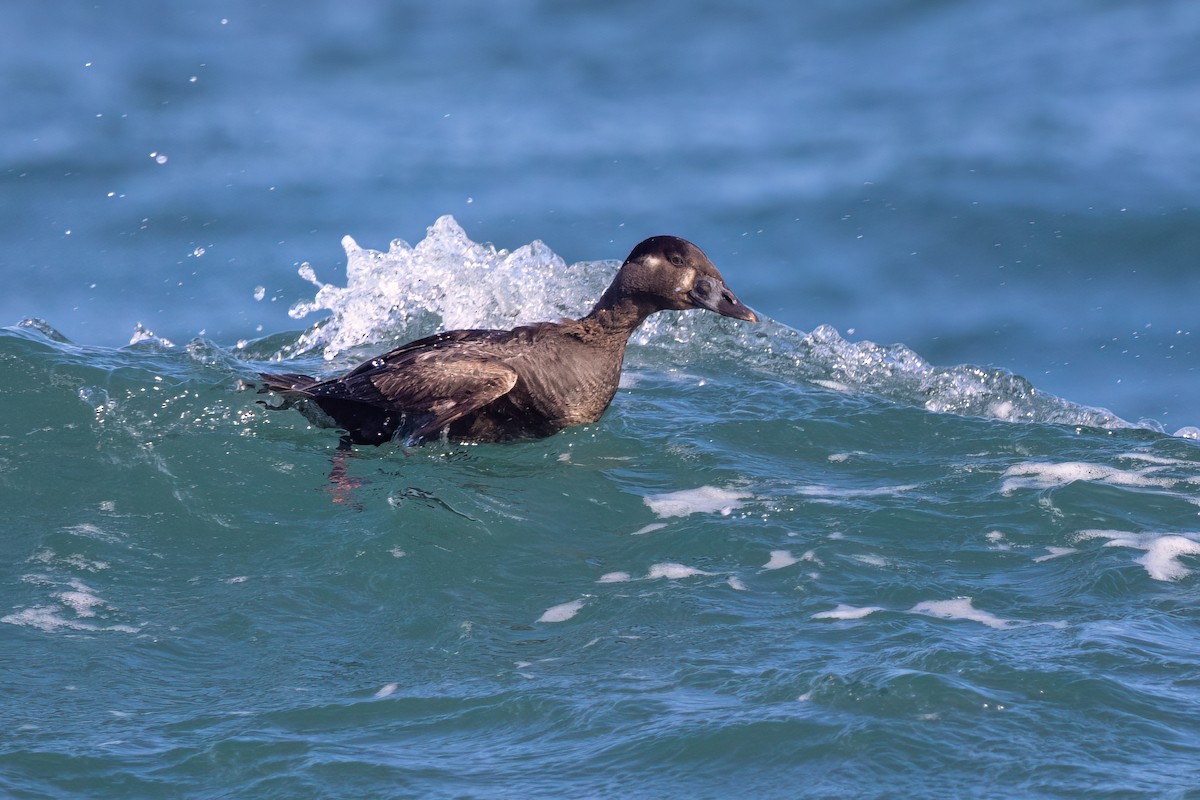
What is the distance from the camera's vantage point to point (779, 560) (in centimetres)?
588

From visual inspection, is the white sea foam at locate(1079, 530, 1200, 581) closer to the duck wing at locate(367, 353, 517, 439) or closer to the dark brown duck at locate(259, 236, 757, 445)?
the dark brown duck at locate(259, 236, 757, 445)

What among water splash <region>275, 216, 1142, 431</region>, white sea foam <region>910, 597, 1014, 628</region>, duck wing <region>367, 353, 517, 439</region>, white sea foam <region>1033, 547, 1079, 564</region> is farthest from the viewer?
water splash <region>275, 216, 1142, 431</region>

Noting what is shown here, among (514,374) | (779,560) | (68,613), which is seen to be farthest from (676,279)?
(68,613)

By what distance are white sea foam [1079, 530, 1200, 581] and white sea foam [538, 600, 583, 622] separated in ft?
7.54

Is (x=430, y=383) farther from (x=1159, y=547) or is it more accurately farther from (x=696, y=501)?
(x=1159, y=547)

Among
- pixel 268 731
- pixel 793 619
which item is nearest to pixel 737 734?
pixel 793 619

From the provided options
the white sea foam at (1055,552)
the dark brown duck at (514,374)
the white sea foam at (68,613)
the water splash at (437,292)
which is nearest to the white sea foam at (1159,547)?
the white sea foam at (1055,552)

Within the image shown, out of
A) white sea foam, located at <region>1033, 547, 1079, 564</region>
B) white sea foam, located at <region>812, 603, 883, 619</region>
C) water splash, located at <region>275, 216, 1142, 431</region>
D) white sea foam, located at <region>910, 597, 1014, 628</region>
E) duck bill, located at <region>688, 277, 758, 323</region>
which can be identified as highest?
water splash, located at <region>275, 216, 1142, 431</region>

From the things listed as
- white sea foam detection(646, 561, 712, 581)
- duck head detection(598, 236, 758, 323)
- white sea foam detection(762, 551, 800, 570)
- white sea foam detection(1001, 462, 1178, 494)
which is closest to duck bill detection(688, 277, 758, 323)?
duck head detection(598, 236, 758, 323)

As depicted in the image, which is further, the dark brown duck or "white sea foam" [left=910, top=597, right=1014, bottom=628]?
the dark brown duck

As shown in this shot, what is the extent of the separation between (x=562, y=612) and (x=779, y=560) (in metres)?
1.01

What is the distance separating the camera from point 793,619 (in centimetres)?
530

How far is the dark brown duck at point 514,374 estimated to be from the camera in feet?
23.2

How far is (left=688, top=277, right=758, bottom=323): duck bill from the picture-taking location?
297 inches
